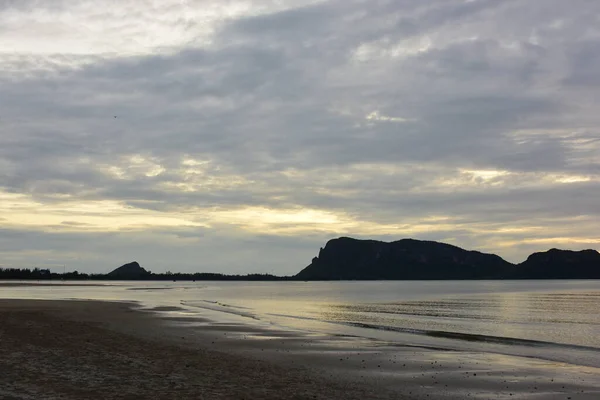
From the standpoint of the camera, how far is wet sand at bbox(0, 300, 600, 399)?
666 inches

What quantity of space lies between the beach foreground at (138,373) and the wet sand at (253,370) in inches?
1.4

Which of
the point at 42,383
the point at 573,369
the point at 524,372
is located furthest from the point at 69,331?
the point at 573,369

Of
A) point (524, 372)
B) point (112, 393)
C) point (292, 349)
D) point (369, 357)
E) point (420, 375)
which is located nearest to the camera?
point (112, 393)

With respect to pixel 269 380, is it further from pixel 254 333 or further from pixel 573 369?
pixel 254 333

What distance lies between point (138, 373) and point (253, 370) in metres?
4.49

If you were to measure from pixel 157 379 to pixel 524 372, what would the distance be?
15.5 metres

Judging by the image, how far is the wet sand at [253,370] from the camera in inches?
666

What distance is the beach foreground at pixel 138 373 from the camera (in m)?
16.1

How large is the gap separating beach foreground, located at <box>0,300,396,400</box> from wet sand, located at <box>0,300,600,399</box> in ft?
0.11

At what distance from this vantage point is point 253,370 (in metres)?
21.3

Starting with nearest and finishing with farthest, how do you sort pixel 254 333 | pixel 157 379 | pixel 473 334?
pixel 157 379 < pixel 254 333 < pixel 473 334

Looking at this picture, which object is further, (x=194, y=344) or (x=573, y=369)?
(x=194, y=344)

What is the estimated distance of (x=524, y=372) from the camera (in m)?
23.4

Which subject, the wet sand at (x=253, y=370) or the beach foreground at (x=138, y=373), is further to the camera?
the wet sand at (x=253, y=370)
